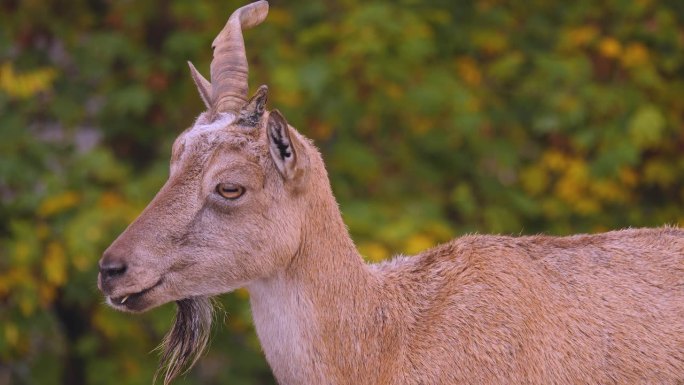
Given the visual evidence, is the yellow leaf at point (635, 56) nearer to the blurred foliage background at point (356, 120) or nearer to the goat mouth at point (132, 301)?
the blurred foliage background at point (356, 120)

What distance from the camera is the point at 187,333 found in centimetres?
521

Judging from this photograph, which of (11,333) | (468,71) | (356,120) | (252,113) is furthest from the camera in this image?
(468,71)

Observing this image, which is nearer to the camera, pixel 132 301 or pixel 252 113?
pixel 132 301

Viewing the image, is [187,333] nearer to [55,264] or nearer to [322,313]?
[322,313]

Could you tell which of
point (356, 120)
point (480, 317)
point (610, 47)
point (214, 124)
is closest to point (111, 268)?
point (214, 124)

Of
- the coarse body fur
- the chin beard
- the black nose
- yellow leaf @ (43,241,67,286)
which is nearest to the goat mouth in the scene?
the black nose

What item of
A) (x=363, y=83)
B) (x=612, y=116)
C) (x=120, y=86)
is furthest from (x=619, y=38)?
(x=120, y=86)

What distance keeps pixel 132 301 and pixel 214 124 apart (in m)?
0.93

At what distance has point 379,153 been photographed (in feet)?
37.0

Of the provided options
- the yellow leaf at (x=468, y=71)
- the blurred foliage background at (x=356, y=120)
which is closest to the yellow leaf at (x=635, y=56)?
the blurred foliage background at (x=356, y=120)

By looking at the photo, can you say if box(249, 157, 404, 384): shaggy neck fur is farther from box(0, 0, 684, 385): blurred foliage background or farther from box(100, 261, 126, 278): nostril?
box(0, 0, 684, 385): blurred foliage background

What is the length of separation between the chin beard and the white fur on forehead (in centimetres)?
80

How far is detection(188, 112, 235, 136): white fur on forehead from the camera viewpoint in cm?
502

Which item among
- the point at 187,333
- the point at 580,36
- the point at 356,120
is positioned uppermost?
the point at 580,36
